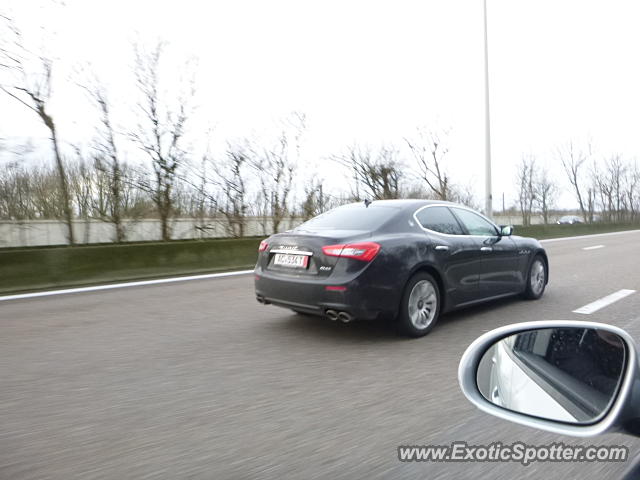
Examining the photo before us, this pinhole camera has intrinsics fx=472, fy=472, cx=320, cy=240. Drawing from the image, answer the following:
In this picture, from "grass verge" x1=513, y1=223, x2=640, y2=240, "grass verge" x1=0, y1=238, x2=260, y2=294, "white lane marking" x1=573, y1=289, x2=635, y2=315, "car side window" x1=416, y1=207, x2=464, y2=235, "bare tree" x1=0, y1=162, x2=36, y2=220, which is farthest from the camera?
"grass verge" x1=513, y1=223, x2=640, y2=240

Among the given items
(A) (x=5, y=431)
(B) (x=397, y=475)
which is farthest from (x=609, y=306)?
(A) (x=5, y=431)

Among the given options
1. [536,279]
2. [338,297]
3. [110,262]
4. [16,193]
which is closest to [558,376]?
[338,297]

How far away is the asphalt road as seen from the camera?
247cm

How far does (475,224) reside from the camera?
6230 millimetres

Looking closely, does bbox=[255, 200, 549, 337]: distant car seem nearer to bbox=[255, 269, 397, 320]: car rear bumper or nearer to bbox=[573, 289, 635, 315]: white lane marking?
bbox=[255, 269, 397, 320]: car rear bumper

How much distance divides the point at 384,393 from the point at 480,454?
966mm

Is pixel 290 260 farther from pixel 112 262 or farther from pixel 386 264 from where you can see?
pixel 112 262

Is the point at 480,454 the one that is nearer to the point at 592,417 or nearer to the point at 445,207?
the point at 592,417

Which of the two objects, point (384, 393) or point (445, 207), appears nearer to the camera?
point (384, 393)

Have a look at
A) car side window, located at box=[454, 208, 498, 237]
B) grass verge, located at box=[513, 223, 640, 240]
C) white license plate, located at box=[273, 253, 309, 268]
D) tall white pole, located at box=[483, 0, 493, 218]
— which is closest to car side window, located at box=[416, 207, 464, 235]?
car side window, located at box=[454, 208, 498, 237]

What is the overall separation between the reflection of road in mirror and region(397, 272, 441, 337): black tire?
2.96m

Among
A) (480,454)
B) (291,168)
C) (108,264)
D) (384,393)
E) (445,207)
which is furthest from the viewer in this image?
(291,168)

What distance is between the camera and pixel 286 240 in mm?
5180

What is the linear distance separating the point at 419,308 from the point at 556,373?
139 inches
